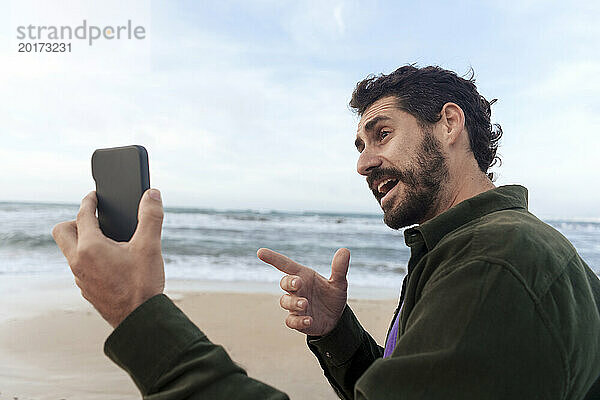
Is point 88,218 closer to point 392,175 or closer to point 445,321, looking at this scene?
point 445,321

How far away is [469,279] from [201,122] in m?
21.3

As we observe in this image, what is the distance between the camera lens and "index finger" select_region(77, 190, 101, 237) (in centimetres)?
81

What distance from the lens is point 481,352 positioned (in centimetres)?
79

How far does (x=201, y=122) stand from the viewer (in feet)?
70.3

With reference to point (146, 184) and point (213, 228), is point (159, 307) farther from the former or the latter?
point (213, 228)

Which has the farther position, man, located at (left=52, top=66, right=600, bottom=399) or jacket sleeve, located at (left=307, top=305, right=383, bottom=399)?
jacket sleeve, located at (left=307, top=305, right=383, bottom=399)

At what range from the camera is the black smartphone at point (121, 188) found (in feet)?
2.98

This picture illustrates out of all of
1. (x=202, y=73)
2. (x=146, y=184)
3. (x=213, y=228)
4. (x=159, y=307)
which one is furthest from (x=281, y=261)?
(x=202, y=73)

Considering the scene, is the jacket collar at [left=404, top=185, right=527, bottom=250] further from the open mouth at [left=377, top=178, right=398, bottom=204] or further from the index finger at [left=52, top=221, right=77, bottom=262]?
the index finger at [left=52, top=221, right=77, bottom=262]

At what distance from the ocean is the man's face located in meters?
7.67

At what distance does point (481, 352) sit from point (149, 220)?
0.54 meters

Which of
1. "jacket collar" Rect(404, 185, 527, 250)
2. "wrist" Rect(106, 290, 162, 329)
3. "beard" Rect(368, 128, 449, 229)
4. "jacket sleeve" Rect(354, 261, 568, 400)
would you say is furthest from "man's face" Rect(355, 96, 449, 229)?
"wrist" Rect(106, 290, 162, 329)

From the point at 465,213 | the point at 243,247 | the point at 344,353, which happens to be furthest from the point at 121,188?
the point at 243,247

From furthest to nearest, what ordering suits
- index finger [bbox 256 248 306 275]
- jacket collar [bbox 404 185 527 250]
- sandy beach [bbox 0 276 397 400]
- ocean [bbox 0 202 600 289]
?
ocean [bbox 0 202 600 289]
sandy beach [bbox 0 276 397 400]
index finger [bbox 256 248 306 275]
jacket collar [bbox 404 185 527 250]
